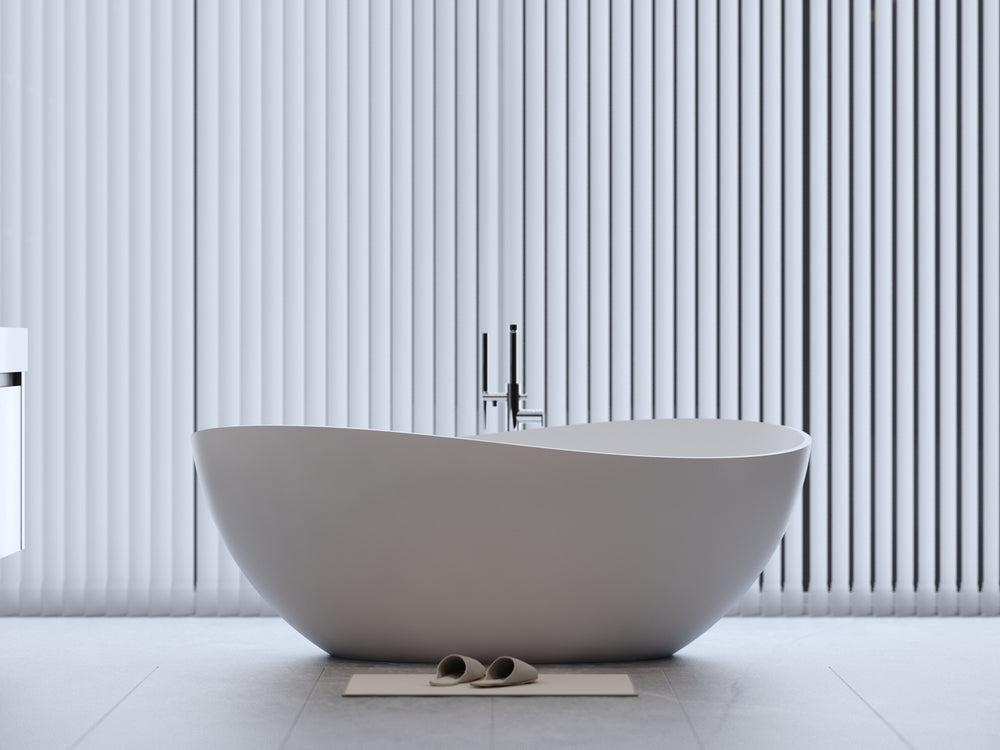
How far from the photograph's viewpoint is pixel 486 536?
2494mm

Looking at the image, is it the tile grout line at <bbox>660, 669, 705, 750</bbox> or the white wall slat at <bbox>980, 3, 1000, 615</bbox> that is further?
the white wall slat at <bbox>980, 3, 1000, 615</bbox>

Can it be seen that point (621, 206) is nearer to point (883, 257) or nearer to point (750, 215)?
point (750, 215)

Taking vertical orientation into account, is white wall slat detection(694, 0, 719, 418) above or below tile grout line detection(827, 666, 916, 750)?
above

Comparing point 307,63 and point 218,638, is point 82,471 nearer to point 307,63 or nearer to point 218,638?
point 218,638

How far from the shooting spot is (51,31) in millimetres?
3459

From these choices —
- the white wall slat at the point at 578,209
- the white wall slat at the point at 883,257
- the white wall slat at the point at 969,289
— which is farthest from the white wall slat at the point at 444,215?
the white wall slat at the point at 969,289

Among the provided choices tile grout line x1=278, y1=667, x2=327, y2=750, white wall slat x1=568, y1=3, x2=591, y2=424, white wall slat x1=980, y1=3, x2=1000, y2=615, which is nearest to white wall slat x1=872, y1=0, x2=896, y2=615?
white wall slat x1=980, y1=3, x2=1000, y2=615

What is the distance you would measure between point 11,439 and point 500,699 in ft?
4.17

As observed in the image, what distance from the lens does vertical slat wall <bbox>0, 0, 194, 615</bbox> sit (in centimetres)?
346

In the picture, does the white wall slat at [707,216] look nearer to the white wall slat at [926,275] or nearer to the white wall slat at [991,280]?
the white wall slat at [926,275]

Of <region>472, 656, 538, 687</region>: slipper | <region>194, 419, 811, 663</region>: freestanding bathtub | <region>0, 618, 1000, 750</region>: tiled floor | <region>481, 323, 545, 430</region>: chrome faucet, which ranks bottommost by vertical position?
<region>0, 618, 1000, 750</region>: tiled floor

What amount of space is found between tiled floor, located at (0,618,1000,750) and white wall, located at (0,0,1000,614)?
1.81 feet

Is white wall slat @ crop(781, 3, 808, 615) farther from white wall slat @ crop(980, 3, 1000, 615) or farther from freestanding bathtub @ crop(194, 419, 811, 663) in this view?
freestanding bathtub @ crop(194, 419, 811, 663)

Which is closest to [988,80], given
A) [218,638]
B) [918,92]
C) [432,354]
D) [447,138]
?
[918,92]
